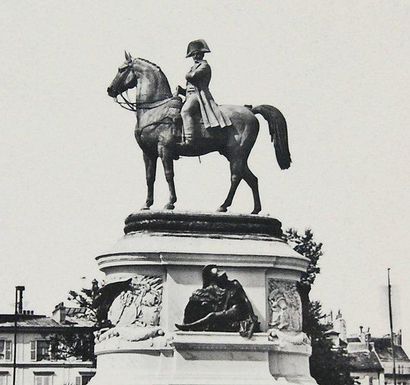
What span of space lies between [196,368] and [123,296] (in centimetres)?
190

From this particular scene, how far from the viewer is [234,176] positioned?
914 inches

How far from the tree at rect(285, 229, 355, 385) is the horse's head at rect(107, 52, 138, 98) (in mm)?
16133

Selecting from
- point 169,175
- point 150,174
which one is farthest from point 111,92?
point 169,175

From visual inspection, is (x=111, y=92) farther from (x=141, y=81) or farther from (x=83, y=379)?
(x=83, y=379)

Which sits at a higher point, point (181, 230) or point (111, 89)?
point (111, 89)

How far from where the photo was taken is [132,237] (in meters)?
22.3

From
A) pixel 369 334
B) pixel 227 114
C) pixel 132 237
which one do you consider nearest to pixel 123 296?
pixel 132 237

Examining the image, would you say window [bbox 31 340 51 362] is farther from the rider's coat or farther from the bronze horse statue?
the rider's coat

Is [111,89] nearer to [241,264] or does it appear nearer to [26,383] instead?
[241,264]

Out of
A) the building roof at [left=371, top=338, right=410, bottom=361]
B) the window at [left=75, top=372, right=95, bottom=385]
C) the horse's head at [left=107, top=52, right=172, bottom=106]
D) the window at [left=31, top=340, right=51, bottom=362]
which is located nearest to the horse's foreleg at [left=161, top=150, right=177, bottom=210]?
the horse's head at [left=107, top=52, right=172, bottom=106]

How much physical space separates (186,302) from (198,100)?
4.00 meters

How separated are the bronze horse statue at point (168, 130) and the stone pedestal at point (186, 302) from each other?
84cm

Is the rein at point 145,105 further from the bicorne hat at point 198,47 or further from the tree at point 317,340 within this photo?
the tree at point 317,340

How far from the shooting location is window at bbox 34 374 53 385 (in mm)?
67312
